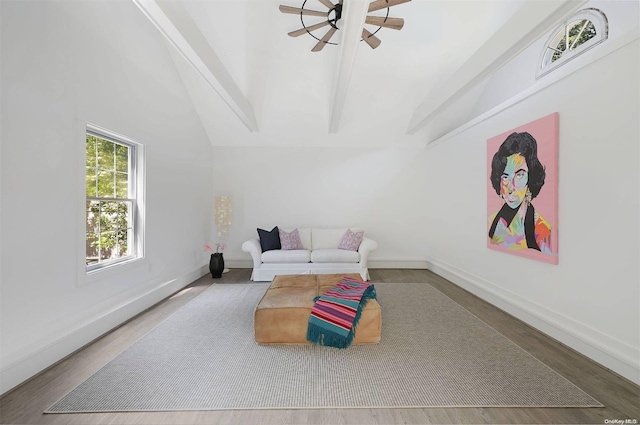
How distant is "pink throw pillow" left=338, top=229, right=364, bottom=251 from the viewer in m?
5.14

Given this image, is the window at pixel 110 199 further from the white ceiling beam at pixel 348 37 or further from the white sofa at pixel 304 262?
the white ceiling beam at pixel 348 37

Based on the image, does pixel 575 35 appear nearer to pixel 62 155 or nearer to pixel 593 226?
pixel 593 226

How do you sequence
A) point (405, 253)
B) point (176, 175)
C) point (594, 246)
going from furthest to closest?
point (405, 253), point (176, 175), point (594, 246)

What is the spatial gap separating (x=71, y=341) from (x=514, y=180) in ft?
16.1

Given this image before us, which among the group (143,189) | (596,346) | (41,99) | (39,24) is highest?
(39,24)

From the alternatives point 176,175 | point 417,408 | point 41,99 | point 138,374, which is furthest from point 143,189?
point 417,408

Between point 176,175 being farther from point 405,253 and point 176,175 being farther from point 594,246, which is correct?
point 594,246

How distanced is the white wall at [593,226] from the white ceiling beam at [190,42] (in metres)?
3.72

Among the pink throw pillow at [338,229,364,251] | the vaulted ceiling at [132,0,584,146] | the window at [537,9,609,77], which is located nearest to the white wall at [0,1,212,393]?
the vaulted ceiling at [132,0,584,146]

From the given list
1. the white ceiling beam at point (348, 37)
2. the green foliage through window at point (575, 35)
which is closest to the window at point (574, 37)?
the green foliage through window at point (575, 35)

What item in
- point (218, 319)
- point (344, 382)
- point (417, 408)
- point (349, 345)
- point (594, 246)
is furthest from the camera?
point (218, 319)

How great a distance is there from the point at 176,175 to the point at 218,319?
8.01ft

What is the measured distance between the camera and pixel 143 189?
3.53 metres

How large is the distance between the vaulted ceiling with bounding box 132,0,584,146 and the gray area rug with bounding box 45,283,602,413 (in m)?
2.94
